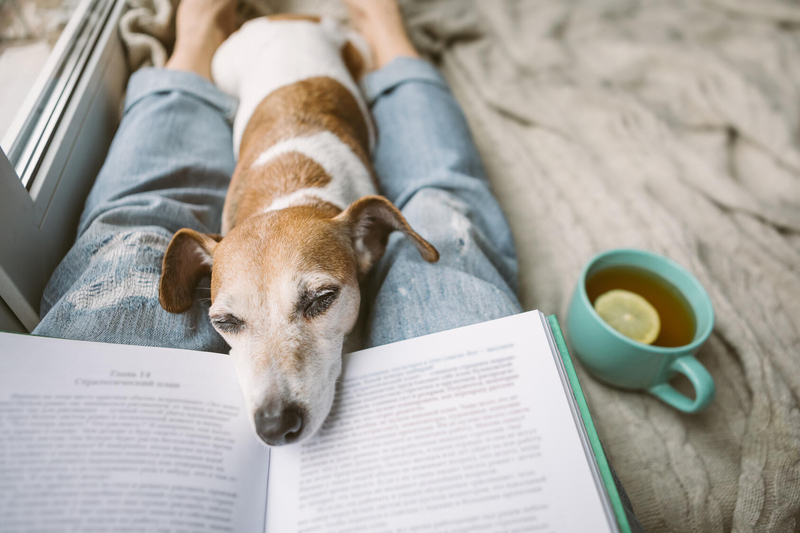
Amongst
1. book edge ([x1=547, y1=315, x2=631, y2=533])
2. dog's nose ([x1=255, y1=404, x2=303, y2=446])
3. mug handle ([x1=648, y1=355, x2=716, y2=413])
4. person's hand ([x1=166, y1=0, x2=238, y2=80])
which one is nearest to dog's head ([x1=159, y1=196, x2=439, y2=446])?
dog's nose ([x1=255, y1=404, x2=303, y2=446])

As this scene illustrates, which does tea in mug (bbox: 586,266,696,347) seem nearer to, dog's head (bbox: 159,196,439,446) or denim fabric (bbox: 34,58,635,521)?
denim fabric (bbox: 34,58,635,521)

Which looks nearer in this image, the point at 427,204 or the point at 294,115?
the point at 427,204

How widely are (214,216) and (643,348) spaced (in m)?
1.25

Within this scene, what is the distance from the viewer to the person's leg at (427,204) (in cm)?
102

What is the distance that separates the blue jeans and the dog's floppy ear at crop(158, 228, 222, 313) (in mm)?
33

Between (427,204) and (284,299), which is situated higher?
(284,299)

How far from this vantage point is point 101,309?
0.90 m

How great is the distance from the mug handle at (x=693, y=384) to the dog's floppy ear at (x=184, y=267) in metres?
1.13

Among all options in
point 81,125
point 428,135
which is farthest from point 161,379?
point 428,135

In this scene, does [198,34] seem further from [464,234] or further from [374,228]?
[464,234]

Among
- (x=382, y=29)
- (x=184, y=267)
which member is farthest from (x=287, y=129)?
(x=382, y=29)

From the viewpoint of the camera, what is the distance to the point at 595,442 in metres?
0.74

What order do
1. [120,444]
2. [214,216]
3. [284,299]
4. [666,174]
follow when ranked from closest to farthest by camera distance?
[120,444]
[284,299]
[214,216]
[666,174]

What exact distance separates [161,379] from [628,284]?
117 centimetres
